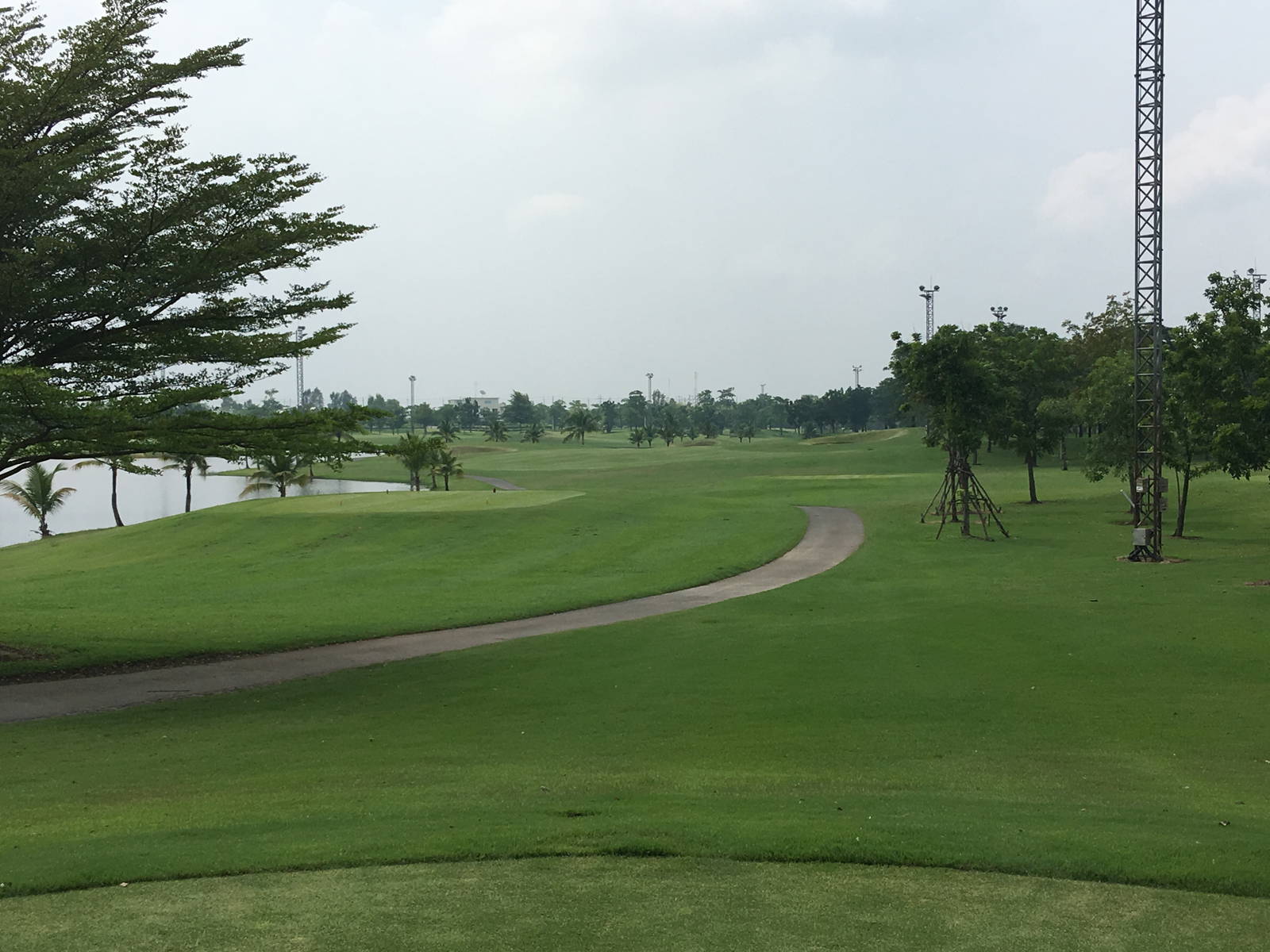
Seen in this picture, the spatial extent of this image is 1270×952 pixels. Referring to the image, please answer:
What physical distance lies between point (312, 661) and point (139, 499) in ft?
325

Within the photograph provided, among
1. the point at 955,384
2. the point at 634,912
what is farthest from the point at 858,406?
the point at 634,912

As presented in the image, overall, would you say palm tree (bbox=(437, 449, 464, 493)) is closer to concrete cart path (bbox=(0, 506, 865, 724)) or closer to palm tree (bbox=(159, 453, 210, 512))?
palm tree (bbox=(159, 453, 210, 512))

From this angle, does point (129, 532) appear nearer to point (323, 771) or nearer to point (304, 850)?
point (323, 771)

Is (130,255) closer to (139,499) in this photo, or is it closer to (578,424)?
(139,499)

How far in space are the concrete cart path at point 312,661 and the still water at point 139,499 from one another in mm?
44486

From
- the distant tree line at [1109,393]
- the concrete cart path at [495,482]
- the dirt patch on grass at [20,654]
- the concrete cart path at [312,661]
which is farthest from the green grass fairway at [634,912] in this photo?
the concrete cart path at [495,482]

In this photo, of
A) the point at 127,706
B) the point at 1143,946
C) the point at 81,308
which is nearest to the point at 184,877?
the point at 1143,946

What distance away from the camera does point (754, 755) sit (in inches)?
520

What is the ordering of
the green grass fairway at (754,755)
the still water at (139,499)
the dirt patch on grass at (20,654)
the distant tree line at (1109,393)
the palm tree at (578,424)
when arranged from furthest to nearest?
1. the palm tree at (578,424)
2. the still water at (139,499)
3. the distant tree line at (1109,393)
4. the dirt patch on grass at (20,654)
5. the green grass fairway at (754,755)

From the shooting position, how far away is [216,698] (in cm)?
1811

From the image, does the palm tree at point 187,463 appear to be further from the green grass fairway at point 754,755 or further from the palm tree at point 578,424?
the palm tree at point 578,424

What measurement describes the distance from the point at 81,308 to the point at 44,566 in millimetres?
27271

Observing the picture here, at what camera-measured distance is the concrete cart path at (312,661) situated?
17953mm

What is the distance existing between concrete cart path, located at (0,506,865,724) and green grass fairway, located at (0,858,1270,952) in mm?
11098
